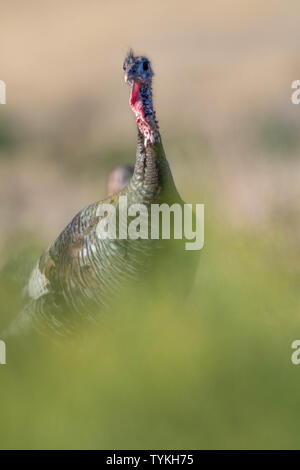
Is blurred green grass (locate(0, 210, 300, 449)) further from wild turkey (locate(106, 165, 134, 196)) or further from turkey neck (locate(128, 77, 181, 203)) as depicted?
wild turkey (locate(106, 165, 134, 196))

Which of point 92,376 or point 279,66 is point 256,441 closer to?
point 92,376

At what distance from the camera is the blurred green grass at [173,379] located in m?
1.46

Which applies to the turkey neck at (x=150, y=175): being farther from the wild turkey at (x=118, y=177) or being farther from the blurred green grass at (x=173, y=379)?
the blurred green grass at (x=173, y=379)

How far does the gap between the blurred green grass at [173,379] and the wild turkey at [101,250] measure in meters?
2.11

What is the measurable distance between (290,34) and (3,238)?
73.5ft

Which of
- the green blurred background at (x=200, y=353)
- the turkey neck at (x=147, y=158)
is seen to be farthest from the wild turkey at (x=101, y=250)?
the green blurred background at (x=200, y=353)

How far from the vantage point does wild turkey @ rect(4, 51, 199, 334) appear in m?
4.23

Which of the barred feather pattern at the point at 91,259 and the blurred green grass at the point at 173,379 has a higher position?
the barred feather pattern at the point at 91,259

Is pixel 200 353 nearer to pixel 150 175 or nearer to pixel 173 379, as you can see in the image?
pixel 173 379

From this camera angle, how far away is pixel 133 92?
5.23 meters

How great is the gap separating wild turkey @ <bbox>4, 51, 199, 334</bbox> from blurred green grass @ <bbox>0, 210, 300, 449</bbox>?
2.11 metres

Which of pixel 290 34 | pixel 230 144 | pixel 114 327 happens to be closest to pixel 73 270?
pixel 230 144

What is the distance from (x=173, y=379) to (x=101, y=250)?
3.17 meters

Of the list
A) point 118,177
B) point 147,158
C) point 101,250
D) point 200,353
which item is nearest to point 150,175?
point 147,158
